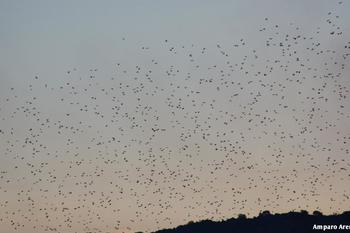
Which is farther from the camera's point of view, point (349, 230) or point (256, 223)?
point (256, 223)

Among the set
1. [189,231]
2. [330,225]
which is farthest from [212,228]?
[330,225]

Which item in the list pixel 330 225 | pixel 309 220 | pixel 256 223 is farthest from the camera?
pixel 256 223

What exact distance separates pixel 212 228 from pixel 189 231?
25.9 feet

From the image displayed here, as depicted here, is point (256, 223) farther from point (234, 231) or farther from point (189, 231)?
point (189, 231)

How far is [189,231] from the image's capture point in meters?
149

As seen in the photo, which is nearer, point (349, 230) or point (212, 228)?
point (349, 230)

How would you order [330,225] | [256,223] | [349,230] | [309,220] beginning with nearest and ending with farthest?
[349,230] < [330,225] < [309,220] < [256,223]

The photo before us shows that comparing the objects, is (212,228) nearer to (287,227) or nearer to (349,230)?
(287,227)

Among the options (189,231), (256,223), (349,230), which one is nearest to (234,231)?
(256,223)

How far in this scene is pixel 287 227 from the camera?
126 meters

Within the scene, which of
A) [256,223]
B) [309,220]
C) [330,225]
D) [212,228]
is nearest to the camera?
[330,225]

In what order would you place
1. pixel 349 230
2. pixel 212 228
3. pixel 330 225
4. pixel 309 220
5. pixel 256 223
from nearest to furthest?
pixel 349 230, pixel 330 225, pixel 309 220, pixel 256 223, pixel 212 228

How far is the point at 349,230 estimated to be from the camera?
4149 inches

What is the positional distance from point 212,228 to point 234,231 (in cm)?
869
